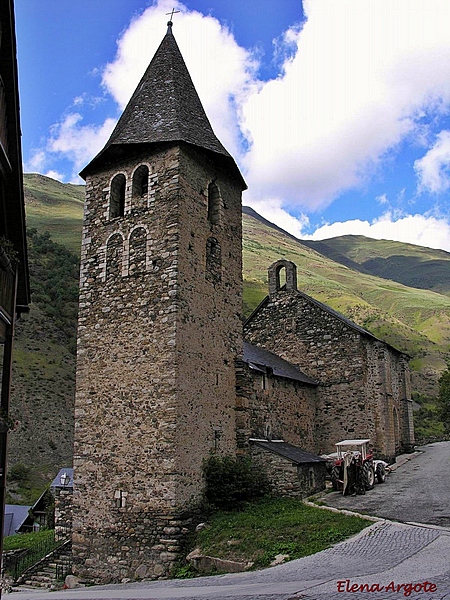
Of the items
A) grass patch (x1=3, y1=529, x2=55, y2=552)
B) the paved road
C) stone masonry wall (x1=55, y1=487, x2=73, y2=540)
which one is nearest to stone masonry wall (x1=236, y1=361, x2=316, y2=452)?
stone masonry wall (x1=55, y1=487, x2=73, y2=540)

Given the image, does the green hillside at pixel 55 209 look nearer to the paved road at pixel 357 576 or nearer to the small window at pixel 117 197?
the small window at pixel 117 197

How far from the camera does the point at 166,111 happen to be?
2011cm

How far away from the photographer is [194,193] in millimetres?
19016

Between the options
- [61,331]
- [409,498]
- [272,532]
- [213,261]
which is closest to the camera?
[272,532]

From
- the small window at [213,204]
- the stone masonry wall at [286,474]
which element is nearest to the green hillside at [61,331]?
the stone masonry wall at [286,474]

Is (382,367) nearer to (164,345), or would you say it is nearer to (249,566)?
(164,345)

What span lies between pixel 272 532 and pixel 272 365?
32.2 feet

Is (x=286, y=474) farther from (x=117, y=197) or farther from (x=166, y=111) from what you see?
(x=166, y=111)

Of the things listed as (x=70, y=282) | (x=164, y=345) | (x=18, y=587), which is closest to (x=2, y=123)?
(x=164, y=345)

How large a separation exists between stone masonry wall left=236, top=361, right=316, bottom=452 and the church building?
0.09 metres

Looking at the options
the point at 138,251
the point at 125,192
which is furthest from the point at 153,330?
the point at 125,192

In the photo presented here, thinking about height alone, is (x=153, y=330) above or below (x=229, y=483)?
above

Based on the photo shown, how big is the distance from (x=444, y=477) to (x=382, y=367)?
261 inches

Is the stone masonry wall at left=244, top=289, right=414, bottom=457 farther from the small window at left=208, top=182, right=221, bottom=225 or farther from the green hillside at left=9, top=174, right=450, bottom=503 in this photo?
the green hillside at left=9, top=174, right=450, bottom=503
